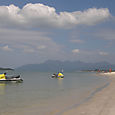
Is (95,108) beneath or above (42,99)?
above

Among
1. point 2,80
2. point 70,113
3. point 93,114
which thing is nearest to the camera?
point 93,114

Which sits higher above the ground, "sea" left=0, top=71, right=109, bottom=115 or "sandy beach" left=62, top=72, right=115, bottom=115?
"sandy beach" left=62, top=72, right=115, bottom=115

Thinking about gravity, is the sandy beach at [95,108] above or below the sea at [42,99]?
above

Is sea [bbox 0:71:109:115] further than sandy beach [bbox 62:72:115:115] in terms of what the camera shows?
Yes

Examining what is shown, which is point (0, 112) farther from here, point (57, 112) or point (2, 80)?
point (2, 80)

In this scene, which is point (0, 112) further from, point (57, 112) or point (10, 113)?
point (57, 112)

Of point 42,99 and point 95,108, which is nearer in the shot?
point 95,108

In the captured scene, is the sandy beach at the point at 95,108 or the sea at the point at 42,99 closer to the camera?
the sandy beach at the point at 95,108

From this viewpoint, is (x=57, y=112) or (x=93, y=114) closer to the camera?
(x=93, y=114)

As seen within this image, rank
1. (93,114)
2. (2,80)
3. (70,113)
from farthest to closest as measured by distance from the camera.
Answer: (2,80)
(70,113)
(93,114)

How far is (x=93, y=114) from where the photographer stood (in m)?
11.9

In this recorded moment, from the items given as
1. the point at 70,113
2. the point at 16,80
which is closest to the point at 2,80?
the point at 16,80

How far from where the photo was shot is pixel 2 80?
44344 millimetres

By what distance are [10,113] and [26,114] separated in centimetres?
135
